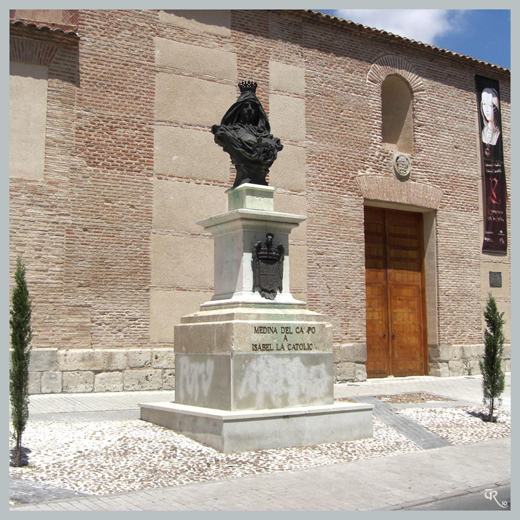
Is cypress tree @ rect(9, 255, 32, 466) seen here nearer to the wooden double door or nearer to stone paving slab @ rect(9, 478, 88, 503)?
stone paving slab @ rect(9, 478, 88, 503)

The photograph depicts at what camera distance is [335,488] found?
20.3 ft

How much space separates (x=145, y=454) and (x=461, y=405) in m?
6.47

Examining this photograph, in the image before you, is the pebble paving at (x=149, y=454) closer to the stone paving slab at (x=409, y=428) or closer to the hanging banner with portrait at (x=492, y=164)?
the stone paving slab at (x=409, y=428)

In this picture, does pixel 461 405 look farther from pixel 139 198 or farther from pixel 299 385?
pixel 139 198

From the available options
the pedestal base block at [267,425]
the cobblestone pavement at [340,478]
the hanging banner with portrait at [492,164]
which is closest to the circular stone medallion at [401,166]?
the hanging banner with portrait at [492,164]

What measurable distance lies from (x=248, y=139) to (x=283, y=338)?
276cm

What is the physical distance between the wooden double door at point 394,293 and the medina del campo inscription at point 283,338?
8.51 m

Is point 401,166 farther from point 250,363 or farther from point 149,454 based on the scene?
point 149,454

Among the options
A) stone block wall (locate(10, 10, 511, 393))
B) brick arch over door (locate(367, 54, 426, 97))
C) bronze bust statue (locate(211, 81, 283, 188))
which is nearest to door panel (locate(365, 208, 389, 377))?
stone block wall (locate(10, 10, 511, 393))

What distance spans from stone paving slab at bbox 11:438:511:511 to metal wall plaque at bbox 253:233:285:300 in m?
2.44

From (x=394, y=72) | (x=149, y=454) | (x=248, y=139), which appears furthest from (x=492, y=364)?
(x=394, y=72)

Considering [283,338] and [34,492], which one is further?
[283,338]

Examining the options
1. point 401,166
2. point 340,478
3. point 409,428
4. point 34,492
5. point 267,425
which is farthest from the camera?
point 401,166

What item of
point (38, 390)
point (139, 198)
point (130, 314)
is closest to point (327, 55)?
point (139, 198)
